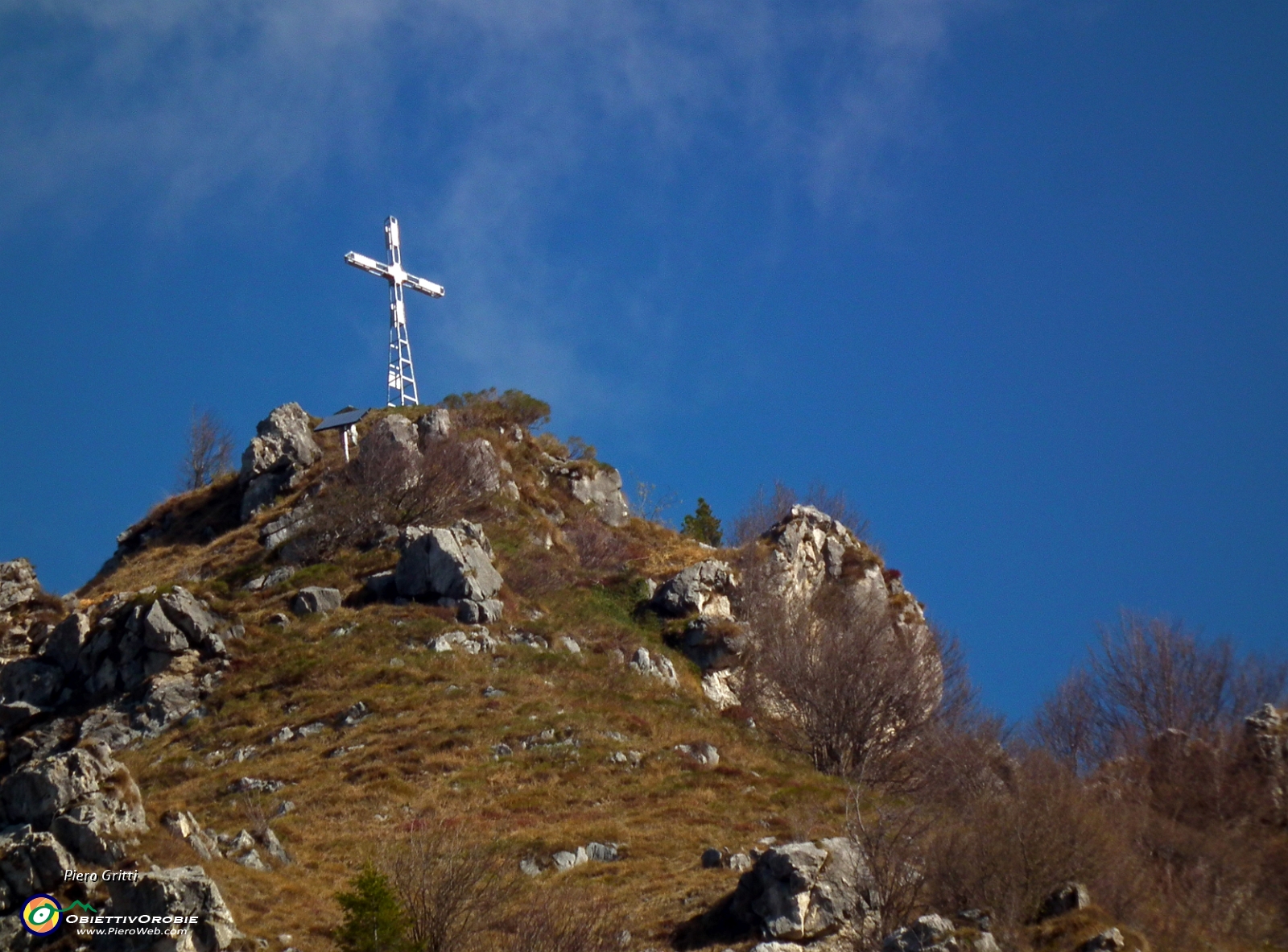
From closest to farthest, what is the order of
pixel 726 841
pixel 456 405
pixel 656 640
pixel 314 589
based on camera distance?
pixel 726 841 → pixel 314 589 → pixel 656 640 → pixel 456 405

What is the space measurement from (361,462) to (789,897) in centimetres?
3191

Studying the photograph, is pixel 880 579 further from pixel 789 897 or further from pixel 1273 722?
pixel 789 897

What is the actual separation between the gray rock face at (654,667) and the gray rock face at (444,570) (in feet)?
16.7

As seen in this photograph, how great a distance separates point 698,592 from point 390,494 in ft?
39.2

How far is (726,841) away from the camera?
78.2ft

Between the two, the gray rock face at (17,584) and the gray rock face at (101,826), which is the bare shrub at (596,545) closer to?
the gray rock face at (17,584)

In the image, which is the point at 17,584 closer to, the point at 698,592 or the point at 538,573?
the point at 538,573

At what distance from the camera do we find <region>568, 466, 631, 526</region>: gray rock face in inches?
2190

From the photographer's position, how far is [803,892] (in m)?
18.1

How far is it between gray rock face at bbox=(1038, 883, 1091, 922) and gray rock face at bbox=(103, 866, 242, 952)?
36.0 ft

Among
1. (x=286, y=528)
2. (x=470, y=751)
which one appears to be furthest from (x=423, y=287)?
(x=470, y=751)

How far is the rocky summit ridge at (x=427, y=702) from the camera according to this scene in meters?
18.2

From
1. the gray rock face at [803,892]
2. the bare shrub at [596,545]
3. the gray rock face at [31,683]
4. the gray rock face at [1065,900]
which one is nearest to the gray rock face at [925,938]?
the gray rock face at [803,892]

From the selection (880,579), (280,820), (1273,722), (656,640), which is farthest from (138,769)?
(880,579)
